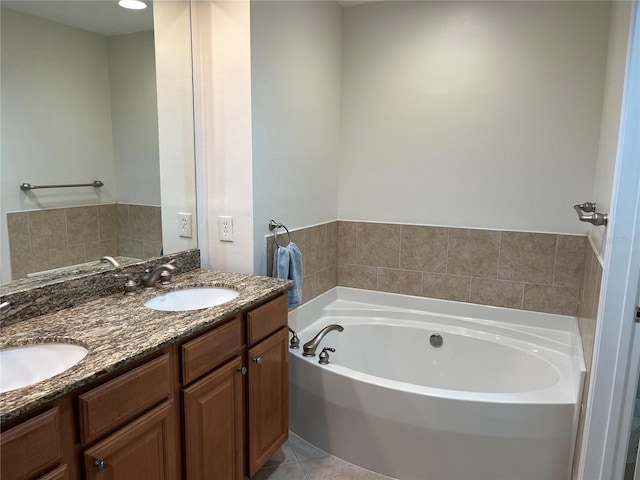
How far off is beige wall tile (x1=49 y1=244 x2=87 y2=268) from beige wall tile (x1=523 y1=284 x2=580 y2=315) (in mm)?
2409

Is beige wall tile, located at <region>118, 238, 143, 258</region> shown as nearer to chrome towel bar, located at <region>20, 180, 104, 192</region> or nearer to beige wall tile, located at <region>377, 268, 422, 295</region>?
chrome towel bar, located at <region>20, 180, 104, 192</region>

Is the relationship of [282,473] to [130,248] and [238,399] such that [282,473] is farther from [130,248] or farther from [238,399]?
[130,248]

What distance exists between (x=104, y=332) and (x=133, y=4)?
4.61ft

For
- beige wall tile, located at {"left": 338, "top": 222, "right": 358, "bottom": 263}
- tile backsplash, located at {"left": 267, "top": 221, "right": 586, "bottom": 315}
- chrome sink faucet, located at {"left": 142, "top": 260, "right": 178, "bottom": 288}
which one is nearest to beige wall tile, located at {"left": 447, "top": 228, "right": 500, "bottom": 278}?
tile backsplash, located at {"left": 267, "top": 221, "right": 586, "bottom": 315}

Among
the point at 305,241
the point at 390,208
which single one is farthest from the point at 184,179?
the point at 390,208

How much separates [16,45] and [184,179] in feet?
2.97

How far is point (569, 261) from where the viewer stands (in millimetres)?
2559

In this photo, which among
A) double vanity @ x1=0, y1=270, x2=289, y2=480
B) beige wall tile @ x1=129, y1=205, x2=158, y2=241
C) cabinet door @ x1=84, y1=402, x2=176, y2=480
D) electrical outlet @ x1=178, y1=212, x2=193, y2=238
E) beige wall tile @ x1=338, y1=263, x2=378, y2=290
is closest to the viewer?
double vanity @ x1=0, y1=270, x2=289, y2=480

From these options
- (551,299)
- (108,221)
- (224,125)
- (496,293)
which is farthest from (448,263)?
(108,221)

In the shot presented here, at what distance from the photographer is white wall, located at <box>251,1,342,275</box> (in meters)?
2.20

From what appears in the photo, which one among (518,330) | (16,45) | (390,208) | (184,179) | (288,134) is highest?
(16,45)

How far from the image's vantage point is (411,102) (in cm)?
283

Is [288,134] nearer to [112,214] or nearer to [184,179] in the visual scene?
[184,179]

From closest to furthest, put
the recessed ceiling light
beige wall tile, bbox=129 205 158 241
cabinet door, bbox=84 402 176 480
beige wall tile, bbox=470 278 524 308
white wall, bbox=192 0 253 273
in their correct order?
1. cabinet door, bbox=84 402 176 480
2. the recessed ceiling light
3. beige wall tile, bbox=129 205 158 241
4. white wall, bbox=192 0 253 273
5. beige wall tile, bbox=470 278 524 308
